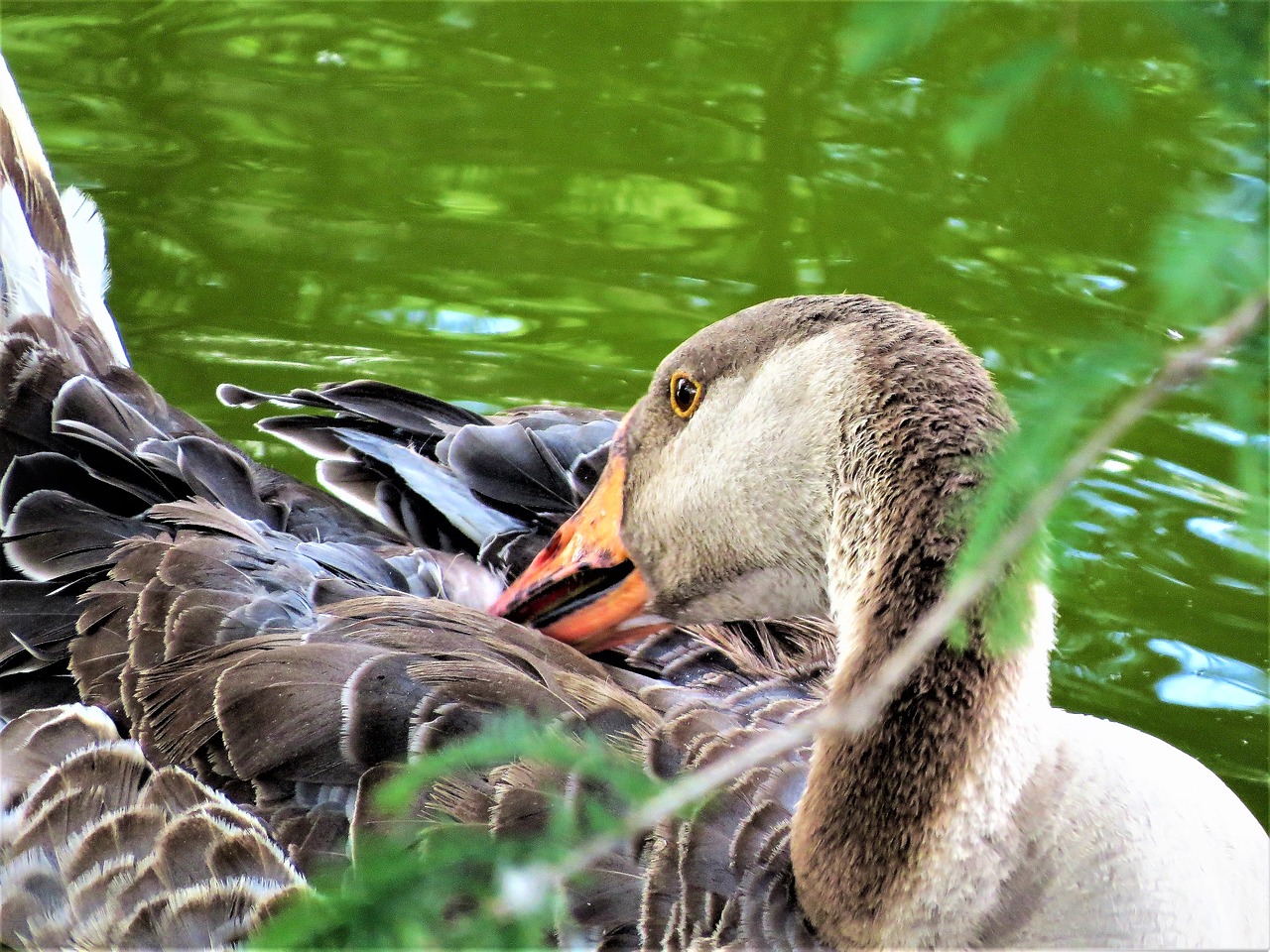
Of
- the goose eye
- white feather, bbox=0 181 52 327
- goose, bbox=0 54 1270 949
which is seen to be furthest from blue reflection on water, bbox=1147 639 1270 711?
white feather, bbox=0 181 52 327

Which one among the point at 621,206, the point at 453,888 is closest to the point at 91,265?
the point at 621,206

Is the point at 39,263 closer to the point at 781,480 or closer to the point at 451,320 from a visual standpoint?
the point at 781,480

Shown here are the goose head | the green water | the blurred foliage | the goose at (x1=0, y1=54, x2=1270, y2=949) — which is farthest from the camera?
the green water

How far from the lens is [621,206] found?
7.05 metres

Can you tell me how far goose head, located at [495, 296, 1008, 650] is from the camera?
2744 millimetres

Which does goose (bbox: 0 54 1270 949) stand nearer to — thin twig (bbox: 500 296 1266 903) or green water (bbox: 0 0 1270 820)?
thin twig (bbox: 500 296 1266 903)

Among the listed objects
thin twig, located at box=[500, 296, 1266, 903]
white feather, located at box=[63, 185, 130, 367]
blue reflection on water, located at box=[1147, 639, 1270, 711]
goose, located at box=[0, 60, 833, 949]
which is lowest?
blue reflection on water, located at box=[1147, 639, 1270, 711]

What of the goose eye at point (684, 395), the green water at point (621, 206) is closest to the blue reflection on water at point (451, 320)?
the green water at point (621, 206)

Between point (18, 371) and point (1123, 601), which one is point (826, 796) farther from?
point (1123, 601)

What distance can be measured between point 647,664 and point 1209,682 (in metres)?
2.17

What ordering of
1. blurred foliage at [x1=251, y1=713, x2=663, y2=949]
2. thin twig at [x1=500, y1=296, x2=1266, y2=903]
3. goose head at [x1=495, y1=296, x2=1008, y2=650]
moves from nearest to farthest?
thin twig at [x1=500, y1=296, x2=1266, y2=903] → blurred foliage at [x1=251, y1=713, x2=663, y2=949] → goose head at [x1=495, y1=296, x2=1008, y2=650]

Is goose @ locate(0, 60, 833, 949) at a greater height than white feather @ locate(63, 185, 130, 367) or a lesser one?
lesser

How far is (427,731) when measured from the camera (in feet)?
9.88

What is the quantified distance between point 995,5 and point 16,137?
215 inches
